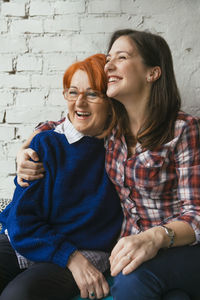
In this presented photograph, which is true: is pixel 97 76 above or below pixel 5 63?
below

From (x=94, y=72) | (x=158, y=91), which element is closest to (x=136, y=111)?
(x=158, y=91)

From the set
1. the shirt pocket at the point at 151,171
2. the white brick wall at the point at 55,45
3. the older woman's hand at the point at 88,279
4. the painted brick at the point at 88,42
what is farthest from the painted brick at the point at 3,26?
the older woman's hand at the point at 88,279

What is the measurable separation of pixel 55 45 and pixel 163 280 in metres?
1.26

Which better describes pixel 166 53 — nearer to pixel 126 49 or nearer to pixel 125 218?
pixel 126 49

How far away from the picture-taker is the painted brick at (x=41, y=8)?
66.3 inches

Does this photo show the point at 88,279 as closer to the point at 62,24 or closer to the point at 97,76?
the point at 97,76

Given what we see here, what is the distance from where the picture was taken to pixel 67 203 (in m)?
1.27

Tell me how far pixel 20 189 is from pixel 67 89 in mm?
463

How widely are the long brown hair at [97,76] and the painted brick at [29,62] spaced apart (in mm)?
406

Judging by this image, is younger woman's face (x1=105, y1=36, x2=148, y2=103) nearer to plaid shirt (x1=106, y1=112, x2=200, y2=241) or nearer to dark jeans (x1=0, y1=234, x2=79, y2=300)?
plaid shirt (x1=106, y1=112, x2=200, y2=241)

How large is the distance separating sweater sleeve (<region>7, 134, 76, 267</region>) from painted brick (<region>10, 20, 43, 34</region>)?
741 mm

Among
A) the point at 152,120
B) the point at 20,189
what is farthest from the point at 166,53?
the point at 20,189

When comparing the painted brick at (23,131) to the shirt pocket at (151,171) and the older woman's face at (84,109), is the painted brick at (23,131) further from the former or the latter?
the shirt pocket at (151,171)

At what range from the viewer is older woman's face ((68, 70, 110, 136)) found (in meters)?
1.30
